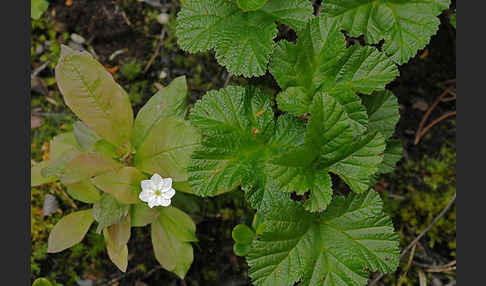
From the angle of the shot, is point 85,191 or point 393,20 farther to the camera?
point 85,191

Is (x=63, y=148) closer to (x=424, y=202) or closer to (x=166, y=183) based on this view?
(x=166, y=183)

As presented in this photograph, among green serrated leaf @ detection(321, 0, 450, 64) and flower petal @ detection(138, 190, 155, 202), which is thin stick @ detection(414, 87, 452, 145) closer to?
→ green serrated leaf @ detection(321, 0, 450, 64)

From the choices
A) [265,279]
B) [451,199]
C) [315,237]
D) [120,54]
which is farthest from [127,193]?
[451,199]

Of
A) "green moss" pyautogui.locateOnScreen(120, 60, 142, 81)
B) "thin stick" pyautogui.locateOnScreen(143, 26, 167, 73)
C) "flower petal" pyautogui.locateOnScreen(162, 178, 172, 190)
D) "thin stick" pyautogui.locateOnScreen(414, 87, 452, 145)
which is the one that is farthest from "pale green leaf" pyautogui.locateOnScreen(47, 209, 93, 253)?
"thin stick" pyautogui.locateOnScreen(414, 87, 452, 145)

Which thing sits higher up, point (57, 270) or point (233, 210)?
point (233, 210)

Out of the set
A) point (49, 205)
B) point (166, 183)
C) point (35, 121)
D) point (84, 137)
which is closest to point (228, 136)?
point (166, 183)

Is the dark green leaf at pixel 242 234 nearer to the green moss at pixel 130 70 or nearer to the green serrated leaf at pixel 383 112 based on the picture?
the green serrated leaf at pixel 383 112

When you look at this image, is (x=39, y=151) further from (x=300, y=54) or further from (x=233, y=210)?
(x=300, y=54)
